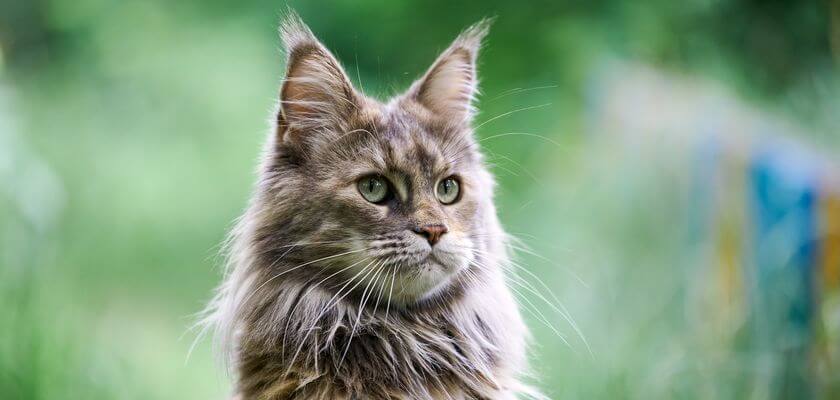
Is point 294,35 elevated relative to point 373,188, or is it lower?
elevated

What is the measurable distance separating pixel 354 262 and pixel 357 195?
0.49ft

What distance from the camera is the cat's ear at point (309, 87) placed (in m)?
1.92

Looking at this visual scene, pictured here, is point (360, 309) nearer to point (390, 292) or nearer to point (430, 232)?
point (390, 292)

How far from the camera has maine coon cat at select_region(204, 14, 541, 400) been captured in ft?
6.11

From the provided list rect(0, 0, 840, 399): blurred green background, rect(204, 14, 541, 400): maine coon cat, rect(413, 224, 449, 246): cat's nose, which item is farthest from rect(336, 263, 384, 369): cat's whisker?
rect(0, 0, 840, 399): blurred green background

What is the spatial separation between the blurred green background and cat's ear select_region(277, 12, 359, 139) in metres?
1.68

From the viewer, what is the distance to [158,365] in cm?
355

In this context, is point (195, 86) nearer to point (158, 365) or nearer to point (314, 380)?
point (158, 365)

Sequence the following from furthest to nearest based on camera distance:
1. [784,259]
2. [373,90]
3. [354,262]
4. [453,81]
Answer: [373,90] → [784,259] → [453,81] → [354,262]

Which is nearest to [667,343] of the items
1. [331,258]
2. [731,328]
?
[731,328]

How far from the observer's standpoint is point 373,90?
3.63 meters

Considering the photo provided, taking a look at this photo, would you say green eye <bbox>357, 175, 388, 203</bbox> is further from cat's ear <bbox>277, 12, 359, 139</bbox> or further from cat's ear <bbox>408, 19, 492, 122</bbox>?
cat's ear <bbox>408, 19, 492, 122</bbox>

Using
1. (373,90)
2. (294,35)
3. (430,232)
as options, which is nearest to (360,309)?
(430,232)

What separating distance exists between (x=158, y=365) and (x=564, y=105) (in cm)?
216
